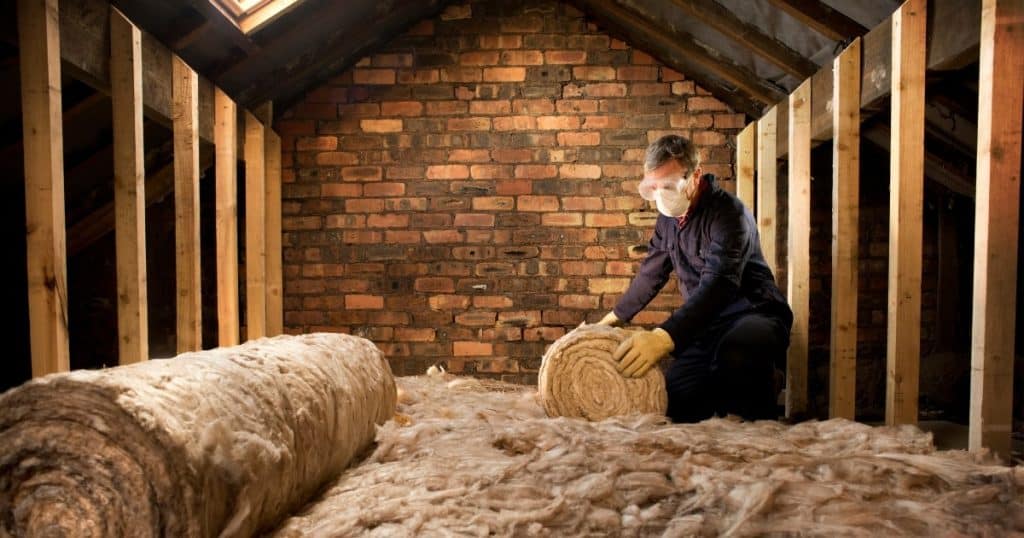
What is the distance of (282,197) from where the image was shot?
12.7ft

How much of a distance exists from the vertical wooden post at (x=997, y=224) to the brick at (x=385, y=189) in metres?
2.88

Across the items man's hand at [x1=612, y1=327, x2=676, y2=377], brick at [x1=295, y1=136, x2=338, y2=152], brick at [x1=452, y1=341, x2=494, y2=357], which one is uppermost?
brick at [x1=295, y1=136, x2=338, y2=152]

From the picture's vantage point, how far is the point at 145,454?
96 cm

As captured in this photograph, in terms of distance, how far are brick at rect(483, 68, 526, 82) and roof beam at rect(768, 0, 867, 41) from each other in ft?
5.33

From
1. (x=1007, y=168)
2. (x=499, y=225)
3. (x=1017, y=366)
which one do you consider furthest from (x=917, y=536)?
(x=499, y=225)

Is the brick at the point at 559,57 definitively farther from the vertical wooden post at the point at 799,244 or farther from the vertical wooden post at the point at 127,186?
the vertical wooden post at the point at 127,186

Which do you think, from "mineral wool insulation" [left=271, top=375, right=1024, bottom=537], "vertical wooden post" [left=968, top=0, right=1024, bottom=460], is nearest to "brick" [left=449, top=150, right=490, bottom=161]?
"mineral wool insulation" [left=271, top=375, right=1024, bottom=537]

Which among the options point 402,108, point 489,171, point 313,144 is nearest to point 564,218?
point 489,171

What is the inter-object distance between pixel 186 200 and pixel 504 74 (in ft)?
6.59

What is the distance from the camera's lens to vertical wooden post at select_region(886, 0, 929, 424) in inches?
79.7

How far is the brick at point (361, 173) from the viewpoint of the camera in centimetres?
386

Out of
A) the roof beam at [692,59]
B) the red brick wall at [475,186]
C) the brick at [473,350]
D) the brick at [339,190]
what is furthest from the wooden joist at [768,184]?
the brick at [339,190]

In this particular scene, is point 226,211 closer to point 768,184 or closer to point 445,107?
point 445,107

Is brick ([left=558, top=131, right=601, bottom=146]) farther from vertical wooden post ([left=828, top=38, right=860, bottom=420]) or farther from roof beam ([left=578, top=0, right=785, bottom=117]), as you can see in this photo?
vertical wooden post ([left=828, top=38, right=860, bottom=420])
